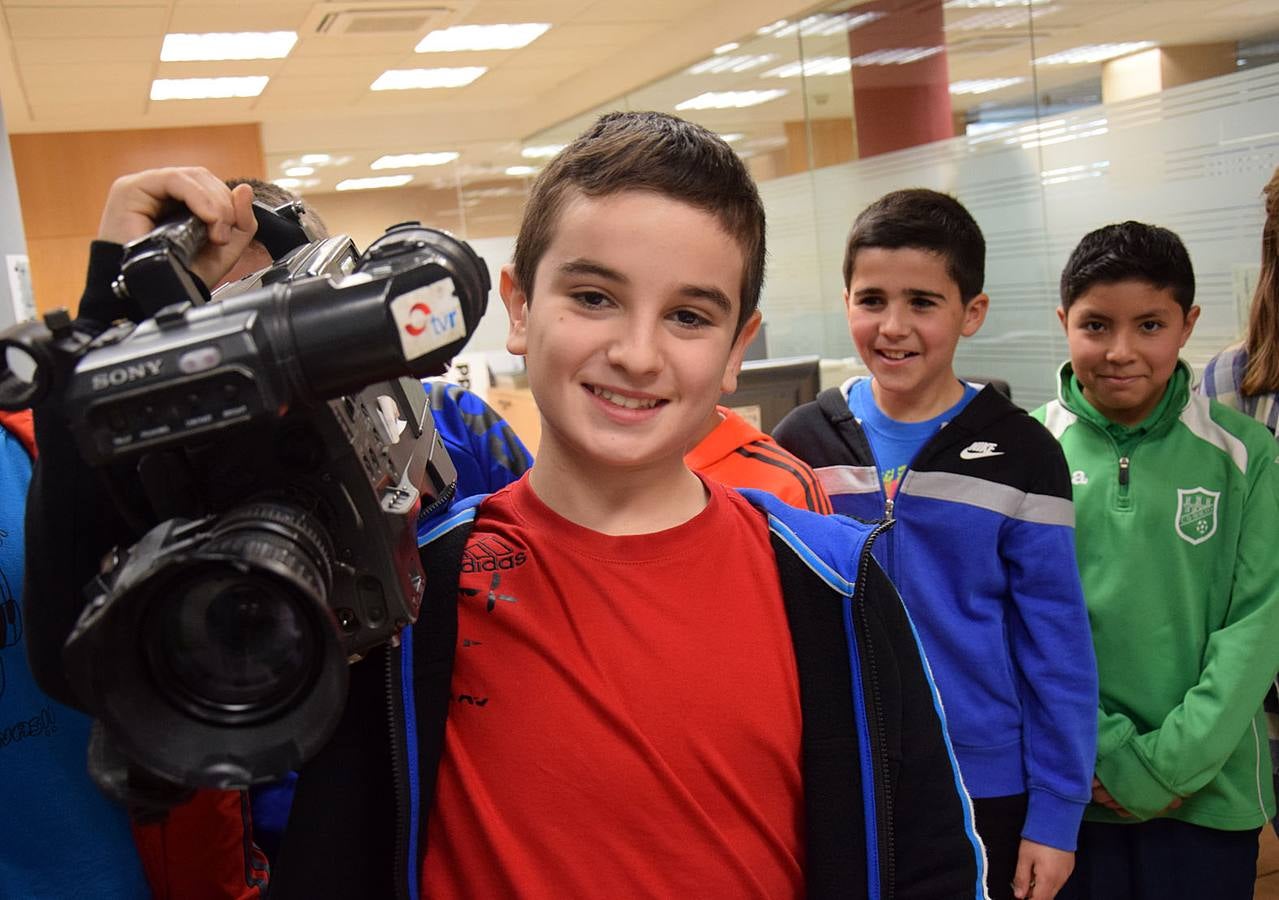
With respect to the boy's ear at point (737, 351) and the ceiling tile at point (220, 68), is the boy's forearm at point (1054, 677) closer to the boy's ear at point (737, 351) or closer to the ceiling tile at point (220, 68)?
the boy's ear at point (737, 351)

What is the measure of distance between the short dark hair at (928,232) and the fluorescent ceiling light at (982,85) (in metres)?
2.16

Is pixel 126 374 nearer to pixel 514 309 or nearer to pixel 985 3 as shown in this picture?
pixel 514 309

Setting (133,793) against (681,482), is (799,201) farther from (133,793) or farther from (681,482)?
(133,793)

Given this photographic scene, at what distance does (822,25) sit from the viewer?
4.91 m

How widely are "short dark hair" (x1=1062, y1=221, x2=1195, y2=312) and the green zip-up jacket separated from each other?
16cm

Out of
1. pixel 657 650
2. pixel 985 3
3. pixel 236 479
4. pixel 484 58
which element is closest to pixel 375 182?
pixel 484 58

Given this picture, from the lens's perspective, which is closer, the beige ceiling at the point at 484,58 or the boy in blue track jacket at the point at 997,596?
the boy in blue track jacket at the point at 997,596

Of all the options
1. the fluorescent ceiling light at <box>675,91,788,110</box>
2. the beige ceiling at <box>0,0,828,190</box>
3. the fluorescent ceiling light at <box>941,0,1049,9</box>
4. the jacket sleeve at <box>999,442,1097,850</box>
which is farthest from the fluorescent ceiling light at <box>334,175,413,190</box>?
the jacket sleeve at <box>999,442,1097,850</box>

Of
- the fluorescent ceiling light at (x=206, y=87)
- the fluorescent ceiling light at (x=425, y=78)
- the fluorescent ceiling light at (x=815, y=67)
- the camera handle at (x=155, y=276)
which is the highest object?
the fluorescent ceiling light at (x=425, y=78)

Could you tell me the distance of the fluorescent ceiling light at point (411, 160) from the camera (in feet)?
33.3

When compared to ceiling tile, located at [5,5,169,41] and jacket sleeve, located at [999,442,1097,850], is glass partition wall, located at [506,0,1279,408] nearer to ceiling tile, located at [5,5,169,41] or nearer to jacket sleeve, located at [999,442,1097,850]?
jacket sleeve, located at [999,442,1097,850]

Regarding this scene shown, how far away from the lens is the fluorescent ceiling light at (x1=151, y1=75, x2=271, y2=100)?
21.7 ft

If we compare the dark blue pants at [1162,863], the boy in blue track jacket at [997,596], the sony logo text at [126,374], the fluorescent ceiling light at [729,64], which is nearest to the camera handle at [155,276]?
the sony logo text at [126,374]

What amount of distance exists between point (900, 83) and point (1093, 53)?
105cm
